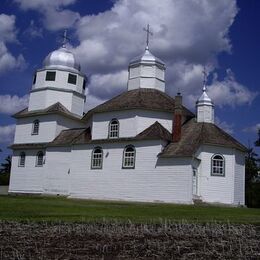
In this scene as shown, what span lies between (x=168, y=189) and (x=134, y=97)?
10.0 m

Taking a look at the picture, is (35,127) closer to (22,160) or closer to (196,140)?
(22,160)

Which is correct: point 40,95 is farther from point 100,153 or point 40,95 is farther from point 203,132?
point 203,132

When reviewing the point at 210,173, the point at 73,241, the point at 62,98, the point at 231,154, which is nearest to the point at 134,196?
the point at 210,173

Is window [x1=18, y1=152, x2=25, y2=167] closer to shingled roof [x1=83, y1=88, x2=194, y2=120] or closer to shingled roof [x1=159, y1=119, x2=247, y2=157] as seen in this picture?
shingled roof [x1=83, y1=88, x2=194, y2=120]

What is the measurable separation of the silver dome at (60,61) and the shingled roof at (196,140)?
15.9m

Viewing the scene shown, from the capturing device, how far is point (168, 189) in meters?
36.0

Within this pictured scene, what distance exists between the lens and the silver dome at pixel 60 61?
161ft

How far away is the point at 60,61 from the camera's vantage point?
49219 mm

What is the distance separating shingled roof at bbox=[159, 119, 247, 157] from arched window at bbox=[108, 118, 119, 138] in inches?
213

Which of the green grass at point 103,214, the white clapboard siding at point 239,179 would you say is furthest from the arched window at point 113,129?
the green grass at point 103,214

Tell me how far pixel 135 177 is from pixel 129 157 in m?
1.96

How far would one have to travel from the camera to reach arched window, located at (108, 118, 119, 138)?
133ft

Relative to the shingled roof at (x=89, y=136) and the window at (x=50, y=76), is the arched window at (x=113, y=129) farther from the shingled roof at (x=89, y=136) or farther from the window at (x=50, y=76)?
the window at (x=50, y=76)

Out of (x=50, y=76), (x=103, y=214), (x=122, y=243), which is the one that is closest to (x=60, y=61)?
(x=50, y=76)
